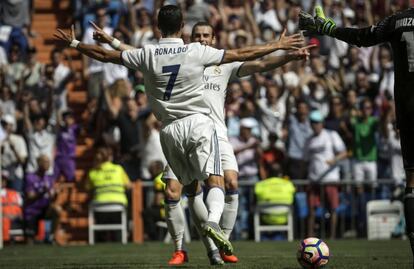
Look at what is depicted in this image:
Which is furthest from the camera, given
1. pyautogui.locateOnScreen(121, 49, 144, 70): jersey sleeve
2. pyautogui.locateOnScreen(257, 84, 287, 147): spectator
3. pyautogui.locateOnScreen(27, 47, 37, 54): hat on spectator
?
pyautogui.locateOnScreen(27, 47, 37, 54): hat on spectator

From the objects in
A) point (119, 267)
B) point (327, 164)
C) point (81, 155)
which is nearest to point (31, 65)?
point (81, 155)

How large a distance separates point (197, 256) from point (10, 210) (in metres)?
6.76

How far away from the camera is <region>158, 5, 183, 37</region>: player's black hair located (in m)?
10.6

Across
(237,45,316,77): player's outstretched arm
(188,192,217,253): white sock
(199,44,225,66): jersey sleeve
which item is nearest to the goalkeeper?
(237,45,316,77): player's outstretched arm

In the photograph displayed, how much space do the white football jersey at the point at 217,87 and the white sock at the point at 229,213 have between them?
728mm

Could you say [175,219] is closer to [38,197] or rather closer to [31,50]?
[38,197]

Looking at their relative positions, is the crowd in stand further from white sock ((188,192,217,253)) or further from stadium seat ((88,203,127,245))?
white sock ((188,192,217,253))

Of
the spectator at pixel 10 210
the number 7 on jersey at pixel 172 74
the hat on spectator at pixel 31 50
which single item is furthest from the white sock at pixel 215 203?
the hat on spectator at pixel 31 50

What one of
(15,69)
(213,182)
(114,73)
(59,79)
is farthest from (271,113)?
(213,182)

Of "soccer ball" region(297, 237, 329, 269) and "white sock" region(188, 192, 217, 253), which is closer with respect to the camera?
"soccer ball" region(297, 237, 329, 269)

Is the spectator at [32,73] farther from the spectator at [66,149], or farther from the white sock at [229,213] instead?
the white sock at [229,213]

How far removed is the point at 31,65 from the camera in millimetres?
22453

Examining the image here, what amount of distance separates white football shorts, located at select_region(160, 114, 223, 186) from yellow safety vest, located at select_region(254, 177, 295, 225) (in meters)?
8.83

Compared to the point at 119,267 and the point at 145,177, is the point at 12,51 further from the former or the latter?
the point at 119,267
